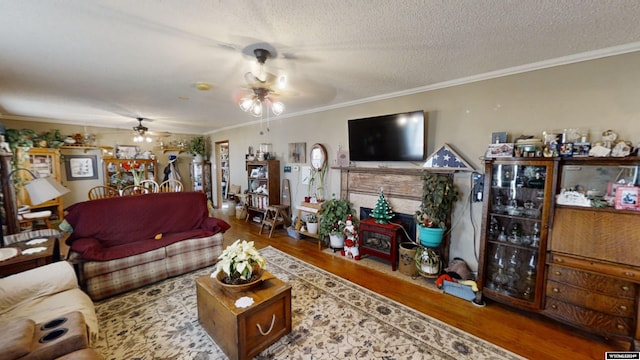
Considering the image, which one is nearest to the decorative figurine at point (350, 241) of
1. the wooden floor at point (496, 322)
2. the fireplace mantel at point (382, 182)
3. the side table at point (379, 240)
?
the side table at point (379, 240)

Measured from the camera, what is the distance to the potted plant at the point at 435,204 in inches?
106

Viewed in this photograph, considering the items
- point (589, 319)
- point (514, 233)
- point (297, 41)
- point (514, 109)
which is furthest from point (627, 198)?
point (297, 41)

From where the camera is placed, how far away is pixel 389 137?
3203 mm

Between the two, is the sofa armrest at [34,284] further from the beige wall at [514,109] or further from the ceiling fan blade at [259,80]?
the beige wall at [514,109]

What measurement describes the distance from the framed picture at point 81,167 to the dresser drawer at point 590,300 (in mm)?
8065

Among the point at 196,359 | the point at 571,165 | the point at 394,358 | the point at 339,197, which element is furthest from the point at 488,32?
the point at 196,359

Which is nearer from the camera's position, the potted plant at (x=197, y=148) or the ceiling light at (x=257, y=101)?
the ceiling light at (x=257, y=101)

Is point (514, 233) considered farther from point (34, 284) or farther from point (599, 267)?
point (34, 284)

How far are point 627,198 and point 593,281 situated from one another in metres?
0.68

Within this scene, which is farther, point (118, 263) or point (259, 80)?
point (118, 263)

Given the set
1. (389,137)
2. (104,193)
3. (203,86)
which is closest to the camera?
(203,86)

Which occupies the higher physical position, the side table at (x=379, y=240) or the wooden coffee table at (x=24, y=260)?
the wooden coffee table at (x=24, y=260)

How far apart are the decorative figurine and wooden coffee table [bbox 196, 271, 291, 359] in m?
1.66

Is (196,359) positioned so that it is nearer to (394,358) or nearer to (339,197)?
(394,358)
